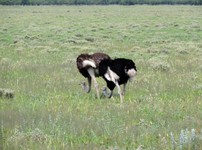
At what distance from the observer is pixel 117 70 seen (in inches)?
420

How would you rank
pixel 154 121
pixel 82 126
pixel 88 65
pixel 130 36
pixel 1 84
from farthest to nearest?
pixel 130 36, pixel 1 84, pixel 88 65, pixel 154 121, pixel 82 126

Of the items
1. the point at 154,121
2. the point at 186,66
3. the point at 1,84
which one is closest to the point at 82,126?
the point at 154,121

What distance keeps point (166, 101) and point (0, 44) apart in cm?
1810

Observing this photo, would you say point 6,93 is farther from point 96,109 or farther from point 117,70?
point 117,70

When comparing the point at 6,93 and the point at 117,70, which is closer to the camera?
the point at 117,70

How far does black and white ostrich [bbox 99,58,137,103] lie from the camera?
34.6 feet

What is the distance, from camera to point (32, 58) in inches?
A: 801

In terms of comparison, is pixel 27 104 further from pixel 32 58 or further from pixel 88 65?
pixel 32 58

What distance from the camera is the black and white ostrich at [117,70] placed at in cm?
1054

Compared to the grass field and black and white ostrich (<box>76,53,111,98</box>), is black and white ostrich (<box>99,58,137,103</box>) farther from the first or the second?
the grass field

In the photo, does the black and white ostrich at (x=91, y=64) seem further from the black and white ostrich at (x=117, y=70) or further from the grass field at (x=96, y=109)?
the grass field at (x=96, y=109)

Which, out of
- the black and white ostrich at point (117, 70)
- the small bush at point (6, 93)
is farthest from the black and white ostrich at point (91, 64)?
the small bush at point (6, 93)

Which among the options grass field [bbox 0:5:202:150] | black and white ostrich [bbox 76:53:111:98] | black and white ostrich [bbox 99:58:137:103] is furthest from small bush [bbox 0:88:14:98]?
black and white ostrich [bbox 99:58:137:103]

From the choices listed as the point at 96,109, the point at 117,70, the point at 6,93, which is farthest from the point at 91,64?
the point at 6,93
